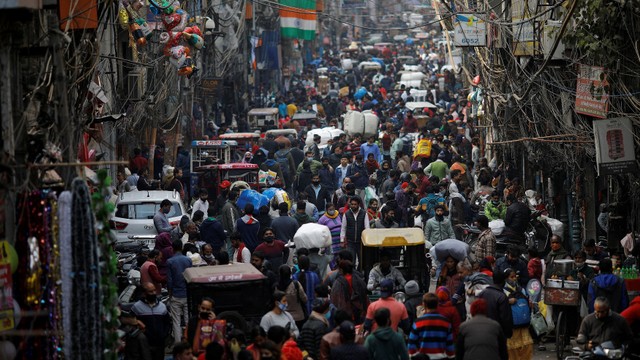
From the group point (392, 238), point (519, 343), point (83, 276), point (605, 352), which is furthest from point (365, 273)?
point (83, 276)

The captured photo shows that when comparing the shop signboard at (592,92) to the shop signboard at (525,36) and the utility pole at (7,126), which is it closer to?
the shop signboard at (525,36)

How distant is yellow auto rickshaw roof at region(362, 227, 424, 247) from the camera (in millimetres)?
18672

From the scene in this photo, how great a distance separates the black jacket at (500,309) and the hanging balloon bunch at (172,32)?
42.2 feet

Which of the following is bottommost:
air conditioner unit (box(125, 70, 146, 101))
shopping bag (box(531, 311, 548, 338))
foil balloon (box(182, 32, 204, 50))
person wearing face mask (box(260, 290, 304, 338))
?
shopping bag (box(531, 311, 548, 338))

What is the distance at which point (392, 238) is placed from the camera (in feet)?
61.4

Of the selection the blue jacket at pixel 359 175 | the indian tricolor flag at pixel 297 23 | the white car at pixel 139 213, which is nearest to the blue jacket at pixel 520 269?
the white car at pixel 139 213

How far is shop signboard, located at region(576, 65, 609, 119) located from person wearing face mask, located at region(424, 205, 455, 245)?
9.12 feet

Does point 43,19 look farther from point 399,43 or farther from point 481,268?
point 399,43

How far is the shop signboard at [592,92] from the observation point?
1958cm

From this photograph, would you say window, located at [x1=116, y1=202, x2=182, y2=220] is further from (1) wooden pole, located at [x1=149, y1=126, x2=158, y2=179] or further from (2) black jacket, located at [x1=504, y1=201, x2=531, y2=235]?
(1) wooden pole, located at [x1=149, y1=126, x2=158, y2=179]

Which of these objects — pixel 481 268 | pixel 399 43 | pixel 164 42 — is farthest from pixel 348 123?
pixel 399 43

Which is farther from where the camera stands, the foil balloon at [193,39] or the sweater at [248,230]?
the foil balloon at [193,39]

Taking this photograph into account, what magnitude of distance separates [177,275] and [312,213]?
17.7ft

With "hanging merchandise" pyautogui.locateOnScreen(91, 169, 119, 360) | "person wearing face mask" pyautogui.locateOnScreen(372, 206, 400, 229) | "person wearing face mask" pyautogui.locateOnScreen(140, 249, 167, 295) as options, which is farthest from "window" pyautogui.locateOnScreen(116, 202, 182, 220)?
"hanging merchandise" pyautogui.locateOnScreen(91, 169, 119, 360)
